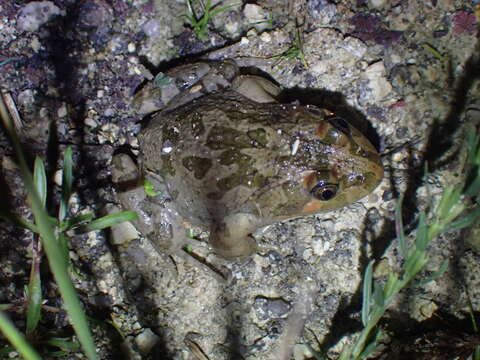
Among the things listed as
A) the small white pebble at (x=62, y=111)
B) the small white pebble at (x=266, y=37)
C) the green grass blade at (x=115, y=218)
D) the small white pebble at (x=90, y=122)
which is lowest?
the green grass blade at (x=115, y=218)

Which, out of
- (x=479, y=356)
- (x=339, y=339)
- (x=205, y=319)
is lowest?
(x=479, y=356)

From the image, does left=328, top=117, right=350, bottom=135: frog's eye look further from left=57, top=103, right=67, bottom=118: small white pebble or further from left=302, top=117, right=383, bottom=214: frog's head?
left=57, top=103, right=67, bottom=118: small white pebble

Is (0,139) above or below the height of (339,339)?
above

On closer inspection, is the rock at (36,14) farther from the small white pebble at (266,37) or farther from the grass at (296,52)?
the grass at (296,52)

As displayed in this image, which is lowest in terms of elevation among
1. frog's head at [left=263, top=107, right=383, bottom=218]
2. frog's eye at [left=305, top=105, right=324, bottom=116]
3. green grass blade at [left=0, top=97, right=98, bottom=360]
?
green grass blade at [left=0, top=97, right=98, bottom=360]

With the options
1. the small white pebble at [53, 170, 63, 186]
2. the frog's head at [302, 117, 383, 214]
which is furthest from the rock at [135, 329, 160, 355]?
the frog's head at [302, 117, 383, 214]

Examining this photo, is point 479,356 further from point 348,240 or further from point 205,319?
point 205,319

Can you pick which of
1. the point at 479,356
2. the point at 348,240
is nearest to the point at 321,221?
the point at 348,240

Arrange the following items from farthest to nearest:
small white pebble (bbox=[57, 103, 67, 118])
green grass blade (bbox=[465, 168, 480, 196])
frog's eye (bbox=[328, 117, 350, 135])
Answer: small white pebble (bbox=[57, 103, 67, 118]), frog's eye (bbox=[328, 117, 350, 135]), green grass blade (bbox=[465, 168, 480, 196])

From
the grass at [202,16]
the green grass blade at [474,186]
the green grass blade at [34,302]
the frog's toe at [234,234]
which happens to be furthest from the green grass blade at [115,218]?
the grass at [202,16]
